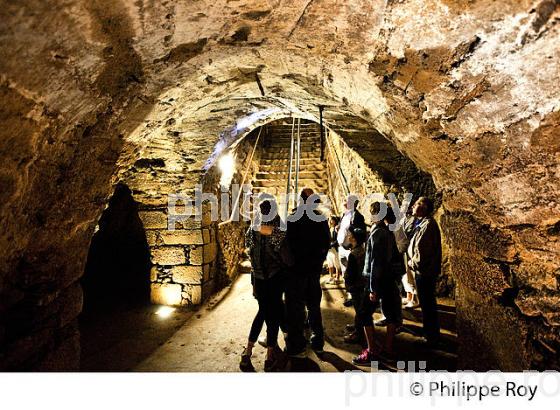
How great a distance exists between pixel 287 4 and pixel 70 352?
2.46 m

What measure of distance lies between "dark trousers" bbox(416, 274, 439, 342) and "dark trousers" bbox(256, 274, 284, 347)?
149 centimetres

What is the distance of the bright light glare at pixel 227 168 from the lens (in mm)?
5569

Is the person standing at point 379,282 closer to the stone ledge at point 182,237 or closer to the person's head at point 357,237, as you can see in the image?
the person's head at point 357,237

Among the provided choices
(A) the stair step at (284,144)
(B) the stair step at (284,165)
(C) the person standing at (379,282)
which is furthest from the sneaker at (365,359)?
(A) the stair step at (284,144)

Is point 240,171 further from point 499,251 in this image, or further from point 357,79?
point 499,251

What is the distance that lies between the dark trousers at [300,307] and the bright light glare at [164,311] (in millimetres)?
2213

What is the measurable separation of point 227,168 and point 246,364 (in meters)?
3.58

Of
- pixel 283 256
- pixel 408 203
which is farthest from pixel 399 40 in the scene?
pixel 408 203

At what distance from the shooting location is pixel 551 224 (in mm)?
1453

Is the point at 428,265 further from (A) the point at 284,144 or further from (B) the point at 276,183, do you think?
(A) the point at 284,144

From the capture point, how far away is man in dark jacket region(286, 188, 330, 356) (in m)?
3.27

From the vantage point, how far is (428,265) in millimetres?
3316

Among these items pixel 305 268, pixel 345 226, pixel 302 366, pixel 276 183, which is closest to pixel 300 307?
pixel 305 268

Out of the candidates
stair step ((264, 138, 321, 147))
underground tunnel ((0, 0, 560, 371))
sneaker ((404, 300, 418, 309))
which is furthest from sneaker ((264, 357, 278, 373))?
stair step ((264, 138, 321, 147))
